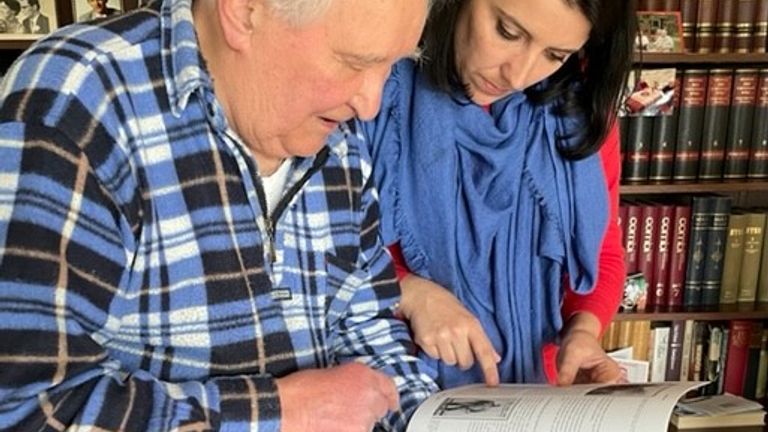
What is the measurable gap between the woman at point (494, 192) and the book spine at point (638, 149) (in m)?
1.04

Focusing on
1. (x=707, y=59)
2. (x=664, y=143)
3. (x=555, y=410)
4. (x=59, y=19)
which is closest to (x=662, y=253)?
(x=664, y=143)

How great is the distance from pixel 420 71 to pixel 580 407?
1.57ft

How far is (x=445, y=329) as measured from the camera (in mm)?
1106

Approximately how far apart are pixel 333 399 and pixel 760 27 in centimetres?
175

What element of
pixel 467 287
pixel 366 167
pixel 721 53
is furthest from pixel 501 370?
pixel 721 53

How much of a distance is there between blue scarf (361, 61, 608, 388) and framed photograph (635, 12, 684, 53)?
41.6 inches

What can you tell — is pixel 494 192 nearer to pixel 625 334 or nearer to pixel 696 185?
pixel 696 185

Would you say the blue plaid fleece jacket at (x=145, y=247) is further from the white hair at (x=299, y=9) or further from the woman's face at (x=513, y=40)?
the woman's face at (x=513, y=40)

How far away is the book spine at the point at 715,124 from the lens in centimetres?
219

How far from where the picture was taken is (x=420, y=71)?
1.14 meters

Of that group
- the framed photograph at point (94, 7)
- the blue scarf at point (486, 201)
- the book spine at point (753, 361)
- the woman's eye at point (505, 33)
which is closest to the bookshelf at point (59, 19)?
the framed photograph at point (94, 7)

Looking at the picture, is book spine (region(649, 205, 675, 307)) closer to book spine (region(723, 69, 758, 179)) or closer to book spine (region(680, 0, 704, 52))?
book spine (region(723, 69, 758, 179))

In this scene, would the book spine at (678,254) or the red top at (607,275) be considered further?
the book spine at (678,254)

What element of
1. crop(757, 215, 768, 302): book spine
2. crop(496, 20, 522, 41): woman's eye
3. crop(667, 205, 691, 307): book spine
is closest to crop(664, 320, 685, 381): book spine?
crop(667, 205, 691, 307): book spine
